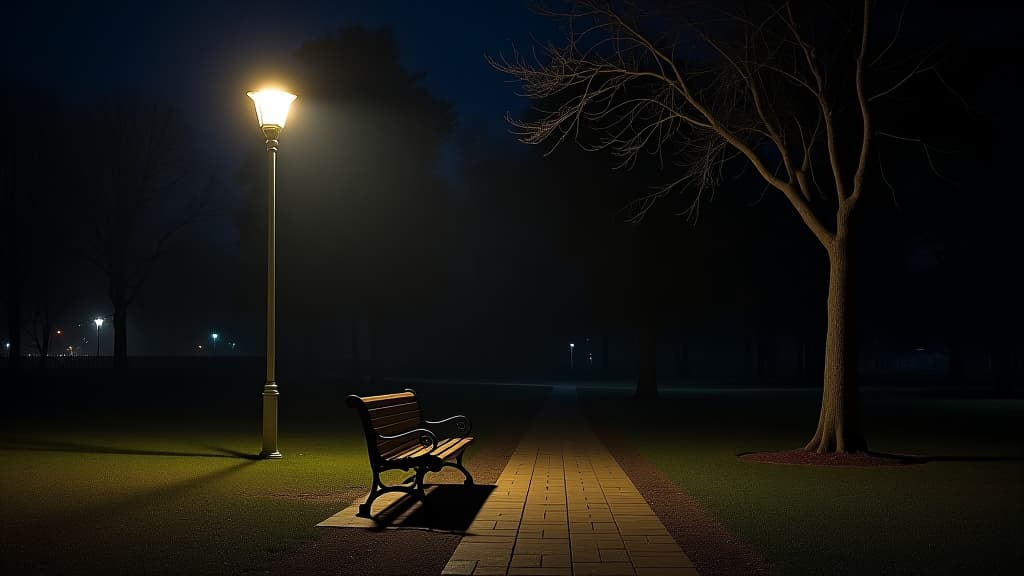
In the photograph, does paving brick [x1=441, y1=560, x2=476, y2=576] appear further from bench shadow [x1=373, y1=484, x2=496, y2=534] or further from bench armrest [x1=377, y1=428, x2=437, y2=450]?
bench armrest [x1=377, y1=428, x2=437, y2=450]

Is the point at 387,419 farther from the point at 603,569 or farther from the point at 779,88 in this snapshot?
the point at 779,88

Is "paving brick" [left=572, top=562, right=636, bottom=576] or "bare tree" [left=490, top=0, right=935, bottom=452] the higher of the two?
"bare tree" [left=490, top=0, right=935, bottom=452]

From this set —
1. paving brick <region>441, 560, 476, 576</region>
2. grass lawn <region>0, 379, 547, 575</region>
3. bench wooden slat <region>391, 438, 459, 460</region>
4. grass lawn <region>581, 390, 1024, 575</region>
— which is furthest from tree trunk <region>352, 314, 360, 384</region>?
paving brick <region>441, 560, 476, 576</region>

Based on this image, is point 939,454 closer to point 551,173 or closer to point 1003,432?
point 1003,432

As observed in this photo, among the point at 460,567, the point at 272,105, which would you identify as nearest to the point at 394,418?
the point at 460,567

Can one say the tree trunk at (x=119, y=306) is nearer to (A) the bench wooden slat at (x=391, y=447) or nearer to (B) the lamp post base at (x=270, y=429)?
(B) the lamp post base at (x=270, y=429)

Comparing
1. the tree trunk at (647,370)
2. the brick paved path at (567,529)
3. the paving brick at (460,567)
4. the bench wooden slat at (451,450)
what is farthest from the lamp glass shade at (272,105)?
the tree trunk at (647,370)

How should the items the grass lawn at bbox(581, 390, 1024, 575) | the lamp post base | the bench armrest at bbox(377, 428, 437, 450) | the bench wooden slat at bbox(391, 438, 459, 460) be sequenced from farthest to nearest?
the lamp post base < the bench armrest at bbox(377, 428, 437, 450) < the bench wooden slat at bbox(391, 438, 459, 460) < the grass lawn at bbox(581, 390, 1024, 575)

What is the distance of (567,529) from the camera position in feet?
27.1

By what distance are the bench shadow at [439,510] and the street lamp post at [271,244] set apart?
4561 millimetres

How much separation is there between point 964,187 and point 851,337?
Answer: 116ft

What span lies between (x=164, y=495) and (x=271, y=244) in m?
5.63

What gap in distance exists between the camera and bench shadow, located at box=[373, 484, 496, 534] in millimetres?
8594

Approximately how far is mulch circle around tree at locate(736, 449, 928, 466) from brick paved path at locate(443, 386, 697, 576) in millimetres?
2836
